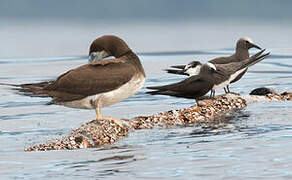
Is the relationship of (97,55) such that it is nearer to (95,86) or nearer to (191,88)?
(95,86)

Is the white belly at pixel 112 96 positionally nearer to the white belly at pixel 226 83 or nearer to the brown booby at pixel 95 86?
the brown booby at pixel 95 86

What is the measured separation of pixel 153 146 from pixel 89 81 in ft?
5.19

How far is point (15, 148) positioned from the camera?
1512cm

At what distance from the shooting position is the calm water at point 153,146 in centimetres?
1241

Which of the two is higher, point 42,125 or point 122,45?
point 122,45

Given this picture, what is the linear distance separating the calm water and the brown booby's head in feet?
4.92

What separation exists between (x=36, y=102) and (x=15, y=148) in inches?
277

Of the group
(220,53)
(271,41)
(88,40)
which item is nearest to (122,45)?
(220,53)

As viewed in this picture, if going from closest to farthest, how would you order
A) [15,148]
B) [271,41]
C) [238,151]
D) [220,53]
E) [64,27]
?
[238,151]
[15,148]
[220,53]
[271,41]
[64,27]

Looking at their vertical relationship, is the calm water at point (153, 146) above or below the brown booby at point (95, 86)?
below

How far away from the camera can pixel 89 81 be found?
15.1 meters

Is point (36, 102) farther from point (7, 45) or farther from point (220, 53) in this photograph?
point (7, 45)

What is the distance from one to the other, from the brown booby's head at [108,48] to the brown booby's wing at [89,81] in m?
0.64

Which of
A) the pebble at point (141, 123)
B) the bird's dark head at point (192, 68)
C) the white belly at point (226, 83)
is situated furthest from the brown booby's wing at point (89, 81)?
the bird's dark head at point (192, 68)
